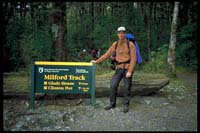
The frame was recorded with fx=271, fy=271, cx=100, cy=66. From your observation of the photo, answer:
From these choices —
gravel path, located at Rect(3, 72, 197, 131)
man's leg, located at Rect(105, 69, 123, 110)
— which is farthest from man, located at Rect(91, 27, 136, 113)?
gravel path, located at Rect(3, 72, 197, 131)

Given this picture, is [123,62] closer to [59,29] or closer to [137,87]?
[137,87]

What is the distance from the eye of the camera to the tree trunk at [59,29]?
29.4 feet

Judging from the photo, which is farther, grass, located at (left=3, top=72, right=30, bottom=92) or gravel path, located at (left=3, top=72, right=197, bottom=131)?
grass, located at (left=3, top=72, right=30, bottom=92)

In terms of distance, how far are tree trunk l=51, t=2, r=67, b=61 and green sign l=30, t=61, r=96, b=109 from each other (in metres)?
1.93

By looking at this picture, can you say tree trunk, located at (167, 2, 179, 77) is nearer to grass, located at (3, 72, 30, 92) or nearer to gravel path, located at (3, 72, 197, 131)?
gravel path, located at (3, 72, 197, 131)

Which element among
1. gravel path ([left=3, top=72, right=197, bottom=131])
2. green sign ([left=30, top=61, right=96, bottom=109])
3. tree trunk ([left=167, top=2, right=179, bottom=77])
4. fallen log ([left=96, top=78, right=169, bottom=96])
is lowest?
gravel path ([left=3, top=72, right=197, bottom=131])

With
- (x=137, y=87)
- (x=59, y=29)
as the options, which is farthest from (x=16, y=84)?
(x=137, y=87)

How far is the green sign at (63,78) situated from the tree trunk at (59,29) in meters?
1.93

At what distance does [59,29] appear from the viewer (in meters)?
9.16

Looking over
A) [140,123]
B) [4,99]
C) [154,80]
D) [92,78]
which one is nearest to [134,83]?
[154,80]

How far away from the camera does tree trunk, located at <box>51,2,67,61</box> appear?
29.4 ft

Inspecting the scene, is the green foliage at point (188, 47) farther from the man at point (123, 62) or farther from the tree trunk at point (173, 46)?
the man at point (123, 62)

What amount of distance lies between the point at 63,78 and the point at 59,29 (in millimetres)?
2249

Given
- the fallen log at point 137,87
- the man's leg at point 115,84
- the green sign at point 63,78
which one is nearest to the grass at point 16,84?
the green sign at point 63,78
